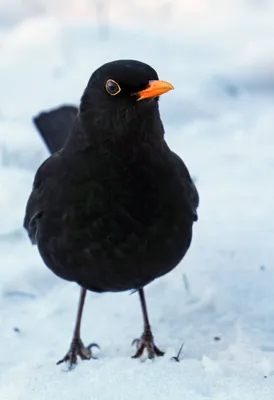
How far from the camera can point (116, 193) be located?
3.73 m

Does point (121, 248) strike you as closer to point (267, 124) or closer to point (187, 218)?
point (187, 218)

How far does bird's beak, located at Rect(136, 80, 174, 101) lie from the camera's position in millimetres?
3473

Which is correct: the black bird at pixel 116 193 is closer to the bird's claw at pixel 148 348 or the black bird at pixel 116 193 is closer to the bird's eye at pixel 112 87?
the bird's eye at pixel 112 87

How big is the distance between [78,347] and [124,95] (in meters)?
1.30

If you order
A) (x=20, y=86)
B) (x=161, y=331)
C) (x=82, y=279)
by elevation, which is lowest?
(x=161, y=331)

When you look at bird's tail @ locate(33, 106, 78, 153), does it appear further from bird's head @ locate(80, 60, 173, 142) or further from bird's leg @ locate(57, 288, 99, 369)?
bird's head @ locate(80, 60, 173, 142)

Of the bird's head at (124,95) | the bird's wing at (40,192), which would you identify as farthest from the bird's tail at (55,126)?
the bird's head at (124,95)

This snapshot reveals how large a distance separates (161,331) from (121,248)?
36.6 inches

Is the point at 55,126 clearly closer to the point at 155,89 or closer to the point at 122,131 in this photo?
the point at 122,131

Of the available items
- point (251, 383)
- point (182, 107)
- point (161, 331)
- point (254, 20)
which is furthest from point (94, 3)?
point (251, 383)

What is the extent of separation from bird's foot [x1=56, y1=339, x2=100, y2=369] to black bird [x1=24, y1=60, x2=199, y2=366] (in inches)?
16.2

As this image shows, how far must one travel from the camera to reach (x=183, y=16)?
30.8 feet

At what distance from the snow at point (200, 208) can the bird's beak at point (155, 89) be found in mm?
1121

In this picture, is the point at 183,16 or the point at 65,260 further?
the point at 183,16
